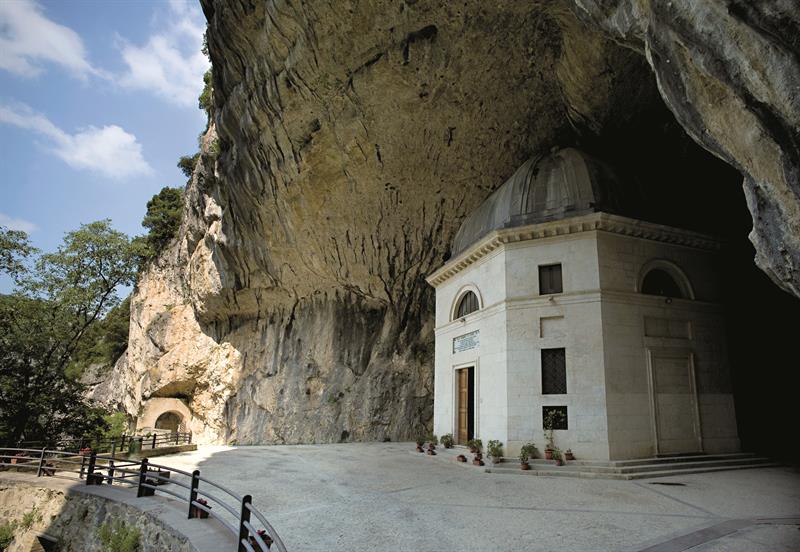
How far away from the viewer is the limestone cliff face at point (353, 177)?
43.5 ft

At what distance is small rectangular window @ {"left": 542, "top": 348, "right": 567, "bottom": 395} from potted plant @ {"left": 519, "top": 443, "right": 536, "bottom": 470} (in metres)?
1.52

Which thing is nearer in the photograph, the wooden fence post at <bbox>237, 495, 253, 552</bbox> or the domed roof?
the wooden fence post at <bbox>237, 495, 253, 552</bbox>

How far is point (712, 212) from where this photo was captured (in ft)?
55.9

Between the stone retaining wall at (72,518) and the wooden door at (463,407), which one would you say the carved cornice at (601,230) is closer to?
the wooden door at (463,407)

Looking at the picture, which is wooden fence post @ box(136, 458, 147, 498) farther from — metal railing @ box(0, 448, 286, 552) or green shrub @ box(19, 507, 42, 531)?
green shrub @ box(19, 507, 42, 531)

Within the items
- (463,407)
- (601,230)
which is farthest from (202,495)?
(601,230)

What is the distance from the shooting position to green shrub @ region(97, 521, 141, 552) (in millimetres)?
8188

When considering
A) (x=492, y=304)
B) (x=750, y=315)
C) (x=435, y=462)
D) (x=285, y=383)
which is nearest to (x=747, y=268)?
(x=750, y=315)

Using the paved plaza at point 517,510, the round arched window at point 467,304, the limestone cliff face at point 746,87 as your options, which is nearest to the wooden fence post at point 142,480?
the paved plaza at point 517,510

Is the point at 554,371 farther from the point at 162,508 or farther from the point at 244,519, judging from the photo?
the point at 244,519

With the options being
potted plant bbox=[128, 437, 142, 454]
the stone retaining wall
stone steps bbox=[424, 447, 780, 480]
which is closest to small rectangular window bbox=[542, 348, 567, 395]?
stone steps bbox=[424, 447, 780, 480]

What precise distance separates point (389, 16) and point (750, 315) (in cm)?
1479

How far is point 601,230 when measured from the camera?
1347 centimetres

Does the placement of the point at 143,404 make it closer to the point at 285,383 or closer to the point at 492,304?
the point at 285,383
